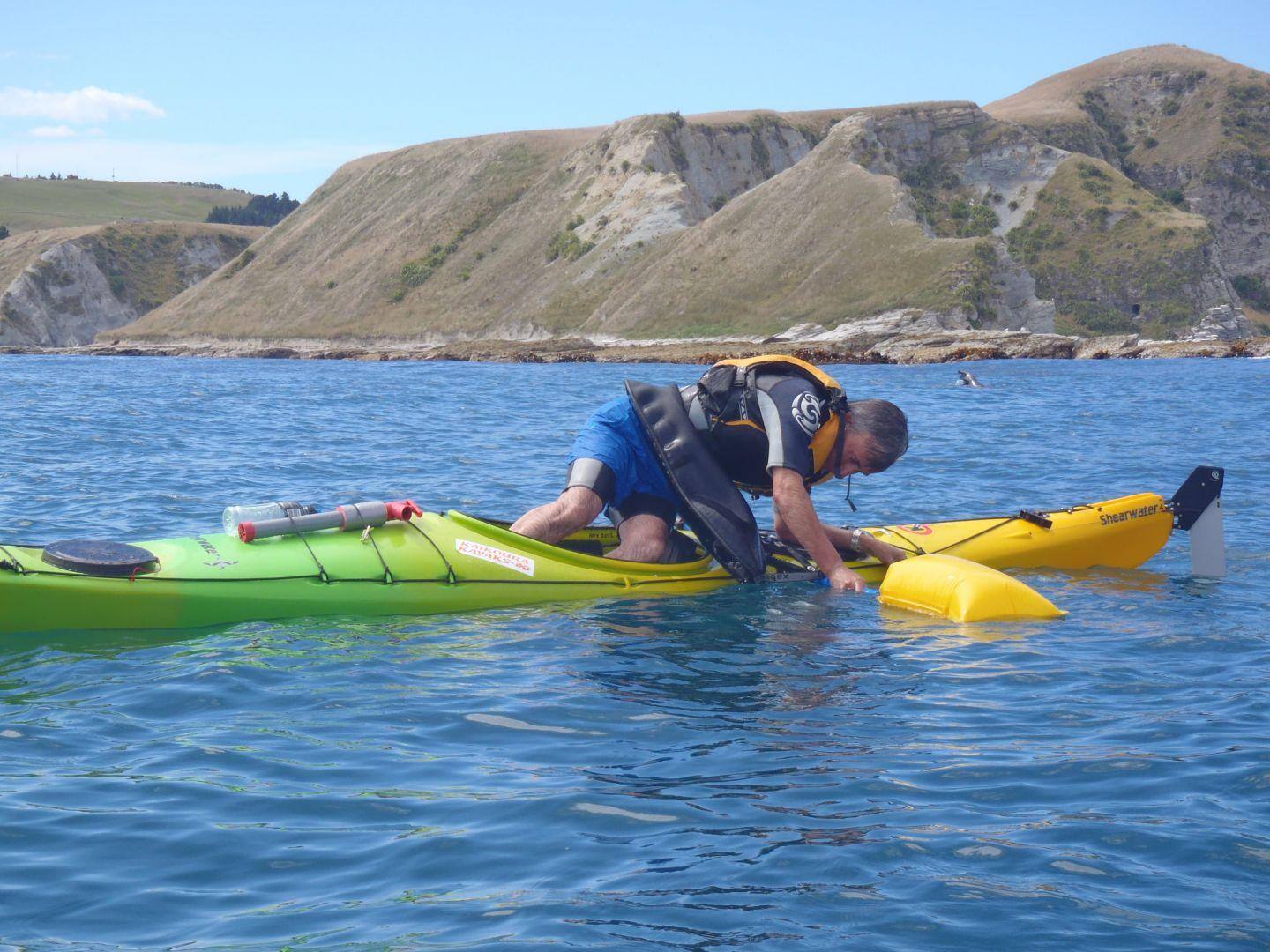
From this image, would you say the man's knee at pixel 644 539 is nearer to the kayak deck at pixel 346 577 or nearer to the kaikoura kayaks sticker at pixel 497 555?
the kayak deck at pixel 346 577

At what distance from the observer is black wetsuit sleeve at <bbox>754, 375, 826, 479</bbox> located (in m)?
8.23

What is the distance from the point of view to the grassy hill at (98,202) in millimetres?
156750

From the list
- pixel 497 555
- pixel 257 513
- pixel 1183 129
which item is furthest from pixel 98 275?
pixel 497 555

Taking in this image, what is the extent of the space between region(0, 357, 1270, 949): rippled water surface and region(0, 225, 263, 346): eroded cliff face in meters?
112

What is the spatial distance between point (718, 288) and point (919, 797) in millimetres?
75865

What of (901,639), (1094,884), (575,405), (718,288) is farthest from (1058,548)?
(718,288)

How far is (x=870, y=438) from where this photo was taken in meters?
8.40

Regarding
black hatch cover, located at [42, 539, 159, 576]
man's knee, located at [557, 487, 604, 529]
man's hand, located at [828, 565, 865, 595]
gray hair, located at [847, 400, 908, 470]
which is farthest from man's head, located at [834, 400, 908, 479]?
black hatch cover, located at [42, 539, 159, 576]

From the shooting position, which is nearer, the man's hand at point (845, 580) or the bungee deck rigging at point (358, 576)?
the bungee deck rigging at point (358, 576)

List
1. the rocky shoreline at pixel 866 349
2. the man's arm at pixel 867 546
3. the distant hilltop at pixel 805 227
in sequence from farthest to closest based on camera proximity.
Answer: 1. the distant hilltop at pixel 805 227
2. the rocky shoreline at pixel 866 349
3. the man's arm at pixel 867 546

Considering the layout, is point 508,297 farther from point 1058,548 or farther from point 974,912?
point 974,912

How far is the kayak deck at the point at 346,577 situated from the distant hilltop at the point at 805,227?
206 ft

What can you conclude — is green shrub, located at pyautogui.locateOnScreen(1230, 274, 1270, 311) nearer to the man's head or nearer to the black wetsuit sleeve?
Result: the man's head

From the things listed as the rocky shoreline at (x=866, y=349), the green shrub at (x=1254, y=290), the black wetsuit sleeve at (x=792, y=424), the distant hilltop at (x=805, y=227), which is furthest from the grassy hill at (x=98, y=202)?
the black wetsuit sleeve at (x=792, y=424)
